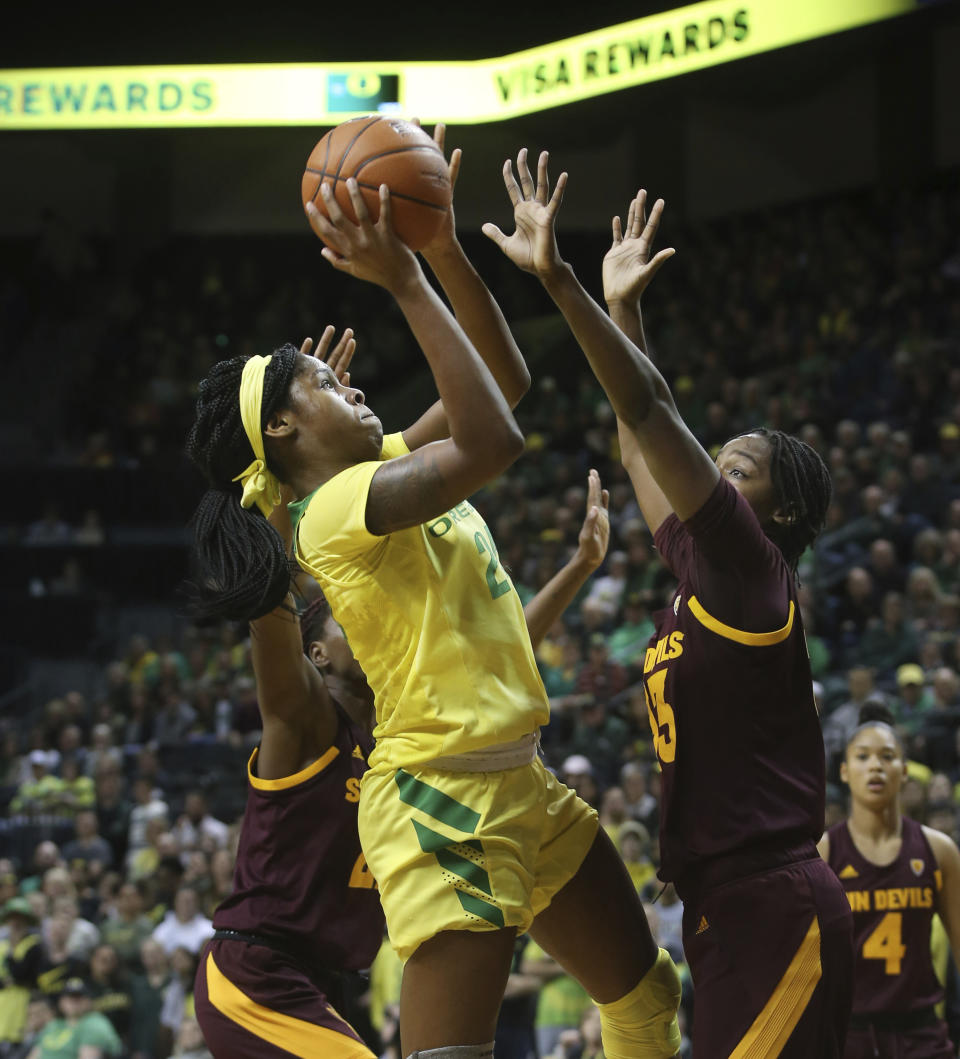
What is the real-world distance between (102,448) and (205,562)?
12.4 meters

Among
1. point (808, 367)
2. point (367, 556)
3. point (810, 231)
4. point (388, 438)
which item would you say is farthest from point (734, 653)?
point (810, 231)

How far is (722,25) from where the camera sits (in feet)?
42.9

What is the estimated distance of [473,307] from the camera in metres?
3.21

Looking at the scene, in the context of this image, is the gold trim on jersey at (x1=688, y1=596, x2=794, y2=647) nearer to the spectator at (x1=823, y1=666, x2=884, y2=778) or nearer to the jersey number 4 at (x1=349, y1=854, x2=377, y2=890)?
the jersey number 4 at (x1=349, y1=854, x2=377, y2=890)

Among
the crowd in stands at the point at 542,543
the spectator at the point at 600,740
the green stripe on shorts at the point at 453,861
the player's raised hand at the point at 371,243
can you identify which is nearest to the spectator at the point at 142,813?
the crowd in stands at the point at 542,543

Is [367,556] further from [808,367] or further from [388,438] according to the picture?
[808,367]

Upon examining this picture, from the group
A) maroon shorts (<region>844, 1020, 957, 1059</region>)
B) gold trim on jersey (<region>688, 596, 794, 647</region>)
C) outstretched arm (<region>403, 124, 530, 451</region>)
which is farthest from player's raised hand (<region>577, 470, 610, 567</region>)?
maroon shorts (<region>844, 1020, 957, 1059</region>)

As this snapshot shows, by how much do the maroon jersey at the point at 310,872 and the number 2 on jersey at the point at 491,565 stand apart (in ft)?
2.70

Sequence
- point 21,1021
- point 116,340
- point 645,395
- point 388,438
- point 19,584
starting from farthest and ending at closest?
point 116,340
point 19,584
point 21,1021
point 388,438
point 645,395

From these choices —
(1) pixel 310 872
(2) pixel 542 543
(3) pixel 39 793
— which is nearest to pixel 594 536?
(1) pixel 310 872

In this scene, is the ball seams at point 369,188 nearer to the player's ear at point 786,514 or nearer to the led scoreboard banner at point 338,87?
the player's ear at point 786,514

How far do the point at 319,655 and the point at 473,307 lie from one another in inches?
49.3

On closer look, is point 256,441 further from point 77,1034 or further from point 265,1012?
point 77,1034

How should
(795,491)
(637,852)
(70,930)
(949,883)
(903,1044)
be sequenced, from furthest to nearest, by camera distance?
(70,930) → (637,852) → (949,883) → (903,1044) → (795,491)
